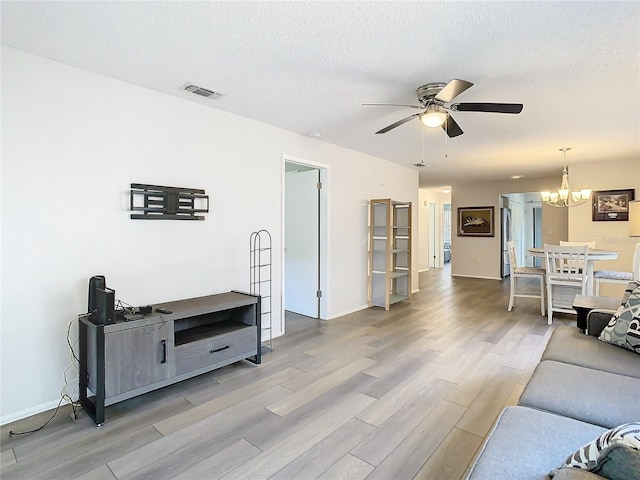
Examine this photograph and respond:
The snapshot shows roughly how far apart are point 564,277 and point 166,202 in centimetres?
485

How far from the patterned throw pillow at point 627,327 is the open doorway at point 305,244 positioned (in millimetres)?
3146

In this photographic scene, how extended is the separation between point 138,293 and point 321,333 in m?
2.13

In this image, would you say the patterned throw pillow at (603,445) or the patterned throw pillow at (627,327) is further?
the patterned throw pillow at (627,327)

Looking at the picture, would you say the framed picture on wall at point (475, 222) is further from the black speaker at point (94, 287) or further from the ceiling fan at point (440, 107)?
the black speaker at point (94, 287)

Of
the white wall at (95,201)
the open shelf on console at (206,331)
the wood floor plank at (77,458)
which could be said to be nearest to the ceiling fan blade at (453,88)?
the white wall at (95,201)

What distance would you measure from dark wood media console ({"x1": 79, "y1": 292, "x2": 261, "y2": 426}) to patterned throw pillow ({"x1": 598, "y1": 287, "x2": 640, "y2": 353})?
264 cm

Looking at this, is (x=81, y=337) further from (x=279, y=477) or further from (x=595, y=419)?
(x=595, y=419)

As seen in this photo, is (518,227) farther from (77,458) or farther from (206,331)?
(77,458)

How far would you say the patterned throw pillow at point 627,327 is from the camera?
82.5 inches

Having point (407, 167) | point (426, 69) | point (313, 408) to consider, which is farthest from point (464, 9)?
point (407, 167)

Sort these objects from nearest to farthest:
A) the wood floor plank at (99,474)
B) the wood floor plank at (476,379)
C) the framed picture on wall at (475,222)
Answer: the wood floor plank at (99,474) < the wood floor plank at (476,379) < the framed picture on wall at (475,222)

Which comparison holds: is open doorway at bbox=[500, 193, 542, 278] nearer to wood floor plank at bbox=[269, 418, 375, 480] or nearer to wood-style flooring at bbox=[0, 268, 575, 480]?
wood-style flooring at bbox=[0, 268, 575, 480]

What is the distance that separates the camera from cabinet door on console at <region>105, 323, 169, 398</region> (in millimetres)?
2273

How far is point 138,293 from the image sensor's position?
9.29 ft
